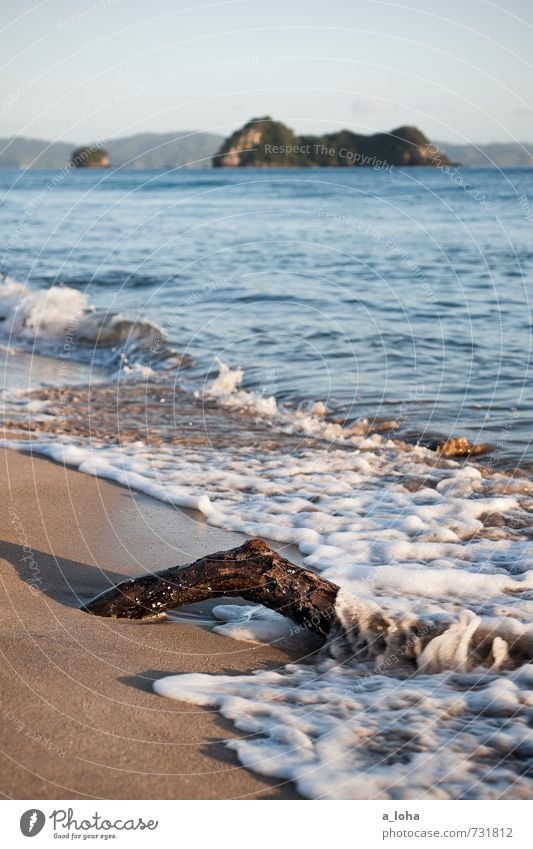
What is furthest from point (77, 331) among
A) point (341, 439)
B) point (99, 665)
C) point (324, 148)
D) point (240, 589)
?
point (324, 148)

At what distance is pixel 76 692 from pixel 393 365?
26.9 feet

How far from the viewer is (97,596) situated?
492 centimetres

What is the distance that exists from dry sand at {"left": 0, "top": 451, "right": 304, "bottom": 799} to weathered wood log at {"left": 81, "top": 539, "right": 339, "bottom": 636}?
5.1 inches

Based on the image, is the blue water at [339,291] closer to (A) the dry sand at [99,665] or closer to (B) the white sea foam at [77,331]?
(B) the white sea foam at [77,331]

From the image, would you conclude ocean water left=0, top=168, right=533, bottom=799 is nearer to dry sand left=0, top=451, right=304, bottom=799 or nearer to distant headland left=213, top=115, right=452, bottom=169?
dry sand left=0, top=451, right=304, bottom=799

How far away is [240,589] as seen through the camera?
4.59m

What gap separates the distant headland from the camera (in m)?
47.3

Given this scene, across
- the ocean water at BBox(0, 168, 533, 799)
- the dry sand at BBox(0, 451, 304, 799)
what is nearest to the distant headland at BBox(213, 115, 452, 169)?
the ocean water at BBox(0, 168, 533, 799)

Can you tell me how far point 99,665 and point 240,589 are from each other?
87 centimetres

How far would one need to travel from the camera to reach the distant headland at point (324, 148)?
47.3m

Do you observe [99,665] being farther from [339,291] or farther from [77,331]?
[339,291]

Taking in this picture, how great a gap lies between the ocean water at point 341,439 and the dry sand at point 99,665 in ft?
0.50

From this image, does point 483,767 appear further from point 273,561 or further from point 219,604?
point 219,604
